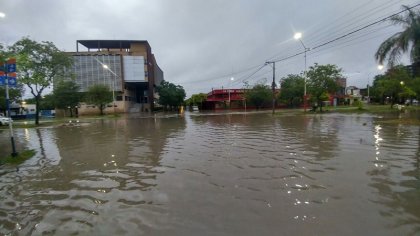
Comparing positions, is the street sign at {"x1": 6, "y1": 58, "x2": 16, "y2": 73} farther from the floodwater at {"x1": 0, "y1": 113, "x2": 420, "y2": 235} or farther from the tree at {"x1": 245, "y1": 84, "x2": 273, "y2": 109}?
the tree at {"x1": 245, "y1": 84, "x2": 273, "y2": 109}

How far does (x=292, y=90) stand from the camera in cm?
7425

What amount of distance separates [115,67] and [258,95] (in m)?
37.1

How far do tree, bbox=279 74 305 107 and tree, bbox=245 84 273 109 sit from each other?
12.5ft

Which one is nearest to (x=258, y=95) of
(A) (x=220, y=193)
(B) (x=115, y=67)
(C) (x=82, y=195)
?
(B) (x=115, y=67)

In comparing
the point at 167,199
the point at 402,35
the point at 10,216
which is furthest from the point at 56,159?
the point at 402,35

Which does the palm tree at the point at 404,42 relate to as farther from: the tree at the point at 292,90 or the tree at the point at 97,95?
the tree at the point at 97,95

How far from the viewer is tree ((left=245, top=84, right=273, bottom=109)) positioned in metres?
74.4

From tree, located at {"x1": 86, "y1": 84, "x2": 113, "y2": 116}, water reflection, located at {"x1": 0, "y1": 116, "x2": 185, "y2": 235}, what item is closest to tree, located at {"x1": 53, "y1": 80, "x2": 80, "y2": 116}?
tree, located at {"x1": 86, "y1": 84, "x2": 113, "y2": 116}

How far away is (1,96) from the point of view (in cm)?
3897

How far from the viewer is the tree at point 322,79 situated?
156 feet

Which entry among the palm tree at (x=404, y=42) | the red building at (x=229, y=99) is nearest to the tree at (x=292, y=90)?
the red building at (x=229, y=99)

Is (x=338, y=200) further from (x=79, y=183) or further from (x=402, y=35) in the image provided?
(x=402, y=35)

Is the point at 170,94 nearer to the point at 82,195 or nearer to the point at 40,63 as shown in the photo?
the point at 40,63

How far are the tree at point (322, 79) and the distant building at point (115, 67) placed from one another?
45.9 metres
